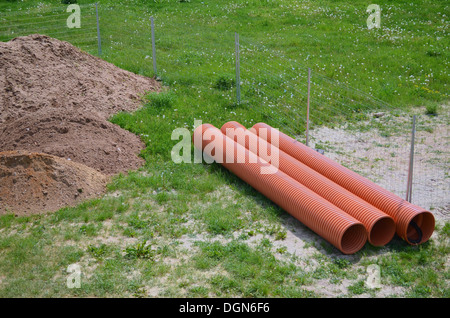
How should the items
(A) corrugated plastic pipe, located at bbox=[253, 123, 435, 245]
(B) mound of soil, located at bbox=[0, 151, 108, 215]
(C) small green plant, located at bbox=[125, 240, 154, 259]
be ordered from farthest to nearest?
(B) mound of soil, located at bbox=[0, 151, 108, 215], (A) corrugated plastic pipe, located at bbox=[253, 123, 435, 245], (C) small green plant, located at bbox=[125, 240, 154, 259]

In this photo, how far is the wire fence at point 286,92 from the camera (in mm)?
9711

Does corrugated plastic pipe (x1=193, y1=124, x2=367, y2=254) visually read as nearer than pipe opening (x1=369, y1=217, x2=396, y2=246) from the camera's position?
Yes

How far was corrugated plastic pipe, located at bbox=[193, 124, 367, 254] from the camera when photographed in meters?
6.98

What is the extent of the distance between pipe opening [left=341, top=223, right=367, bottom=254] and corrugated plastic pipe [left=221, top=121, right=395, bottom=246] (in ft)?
0.27

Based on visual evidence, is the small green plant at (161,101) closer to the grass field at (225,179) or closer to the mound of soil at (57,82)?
the grass field at (225,179)

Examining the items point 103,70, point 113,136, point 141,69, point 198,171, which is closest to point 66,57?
point 103,70

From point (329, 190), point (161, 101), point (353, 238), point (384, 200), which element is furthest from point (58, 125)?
point (384, 200)

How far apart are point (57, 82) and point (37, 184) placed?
4234 millimetres

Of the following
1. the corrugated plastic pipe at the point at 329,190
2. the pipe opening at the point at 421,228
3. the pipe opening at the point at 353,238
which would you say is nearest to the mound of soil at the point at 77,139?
the corrugated plastic pipe at the point at 329,190

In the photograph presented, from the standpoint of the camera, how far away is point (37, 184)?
27.3ft

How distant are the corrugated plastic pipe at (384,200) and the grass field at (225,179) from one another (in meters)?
0.25

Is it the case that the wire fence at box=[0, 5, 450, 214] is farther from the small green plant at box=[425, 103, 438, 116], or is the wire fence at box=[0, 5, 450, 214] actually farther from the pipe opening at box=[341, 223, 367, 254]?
the pipe opening at box=[341, 223, 367, 254]

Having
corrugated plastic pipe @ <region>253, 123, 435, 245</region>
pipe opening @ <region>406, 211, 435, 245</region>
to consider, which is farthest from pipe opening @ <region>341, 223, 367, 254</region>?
pipe opening @ <region>406, 211, 435, 245</region>

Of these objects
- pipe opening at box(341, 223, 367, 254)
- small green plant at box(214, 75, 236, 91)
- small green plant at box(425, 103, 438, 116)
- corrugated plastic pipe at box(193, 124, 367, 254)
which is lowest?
pipe opening at box(341, 223, 367, 254)
